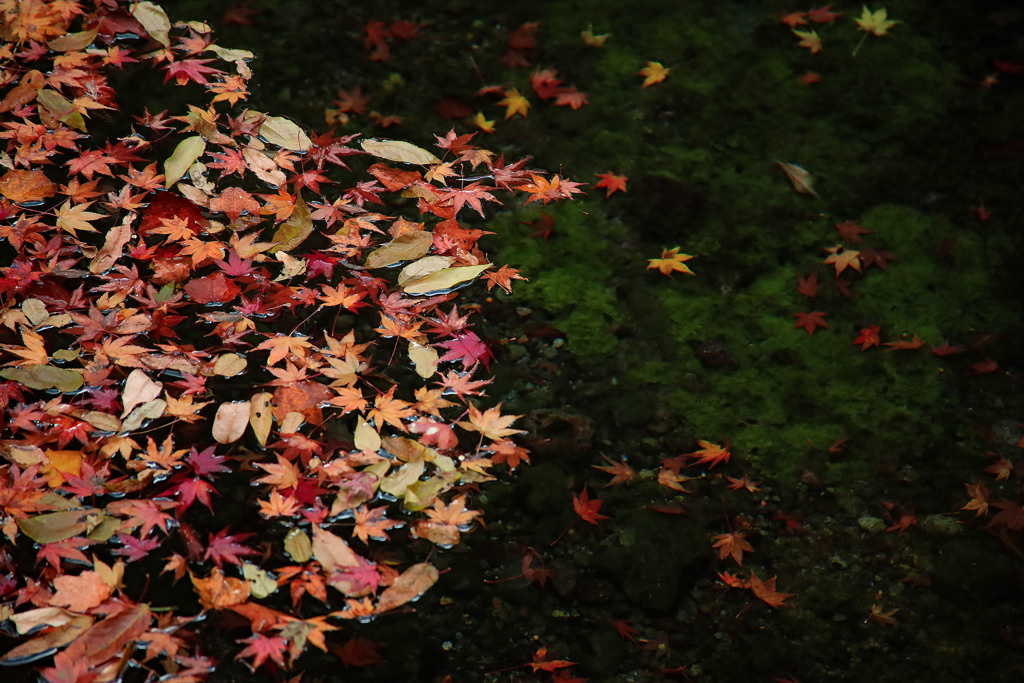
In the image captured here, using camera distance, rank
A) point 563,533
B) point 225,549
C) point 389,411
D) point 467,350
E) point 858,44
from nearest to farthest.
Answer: point 225,549 < point 563,533 < point 389,411 < point 467,350 < point 858,44

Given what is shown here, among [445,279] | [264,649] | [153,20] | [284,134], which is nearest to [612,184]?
[445,279]

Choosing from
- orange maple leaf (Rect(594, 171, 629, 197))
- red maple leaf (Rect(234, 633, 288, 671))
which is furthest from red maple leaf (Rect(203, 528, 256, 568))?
orange maple leaf (Rect(594, 171, 629, 197))

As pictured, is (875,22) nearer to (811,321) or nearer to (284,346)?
(811,321)

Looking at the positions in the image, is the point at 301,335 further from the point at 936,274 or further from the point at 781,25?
the point at 781,25

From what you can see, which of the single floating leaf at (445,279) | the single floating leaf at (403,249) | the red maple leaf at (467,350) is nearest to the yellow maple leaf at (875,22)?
the single floating leaf at (445,279)

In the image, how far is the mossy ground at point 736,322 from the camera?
210cm

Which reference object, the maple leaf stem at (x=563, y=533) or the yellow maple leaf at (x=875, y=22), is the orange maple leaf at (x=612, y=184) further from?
the yellow maple leaf at (x=875, y=22)

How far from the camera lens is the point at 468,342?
263 cm

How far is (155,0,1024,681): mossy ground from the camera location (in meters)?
2.10

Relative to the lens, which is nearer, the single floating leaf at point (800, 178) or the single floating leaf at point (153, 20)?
the single floating leaf at point (800, 178)

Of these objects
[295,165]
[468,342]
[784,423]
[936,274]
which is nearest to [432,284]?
[468,342]

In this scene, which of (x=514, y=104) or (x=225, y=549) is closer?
(x=225, y=549)

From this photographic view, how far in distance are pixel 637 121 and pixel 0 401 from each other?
290 cm

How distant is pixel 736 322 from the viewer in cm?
286
